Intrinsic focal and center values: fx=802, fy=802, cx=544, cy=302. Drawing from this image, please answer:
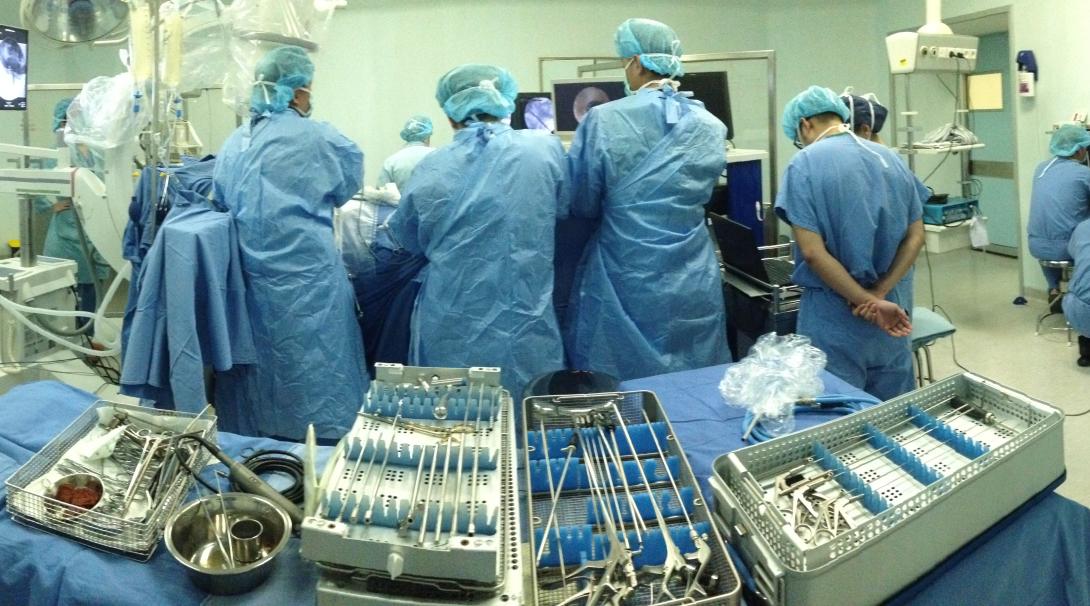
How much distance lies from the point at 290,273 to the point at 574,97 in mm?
1527

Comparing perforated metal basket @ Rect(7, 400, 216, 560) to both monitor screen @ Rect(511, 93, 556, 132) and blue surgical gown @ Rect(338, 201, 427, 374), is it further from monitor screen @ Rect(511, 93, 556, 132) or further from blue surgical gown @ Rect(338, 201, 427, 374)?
monitor screen @ Rect(511, 93, 556, 132)

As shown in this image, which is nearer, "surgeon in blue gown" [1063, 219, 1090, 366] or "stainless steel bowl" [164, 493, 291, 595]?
"stainless steel bowl" [164, 493, 291, 595]

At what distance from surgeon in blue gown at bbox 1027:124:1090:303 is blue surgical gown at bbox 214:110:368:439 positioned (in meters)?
3.69

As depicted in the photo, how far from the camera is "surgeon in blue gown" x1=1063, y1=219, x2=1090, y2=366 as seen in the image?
3.65 meters

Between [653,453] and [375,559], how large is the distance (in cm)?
53

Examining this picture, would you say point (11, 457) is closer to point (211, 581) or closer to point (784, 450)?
point (211, 581)

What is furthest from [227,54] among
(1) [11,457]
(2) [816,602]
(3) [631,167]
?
(2) [816,602]

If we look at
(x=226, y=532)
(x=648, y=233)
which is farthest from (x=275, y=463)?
(x=648, y=233)

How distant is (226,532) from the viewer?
1109 mm

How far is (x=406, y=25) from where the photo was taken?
19.2ft

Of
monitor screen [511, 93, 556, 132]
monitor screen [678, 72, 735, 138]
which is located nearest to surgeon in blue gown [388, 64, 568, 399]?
monitor screen [678, 72, 735, 138]

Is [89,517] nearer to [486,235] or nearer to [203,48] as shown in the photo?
[486,235]

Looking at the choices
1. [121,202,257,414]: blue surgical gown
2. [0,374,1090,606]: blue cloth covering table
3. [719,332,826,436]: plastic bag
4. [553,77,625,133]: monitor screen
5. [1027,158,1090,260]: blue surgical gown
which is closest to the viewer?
[0,374,1090,606]: blue cloth covering table

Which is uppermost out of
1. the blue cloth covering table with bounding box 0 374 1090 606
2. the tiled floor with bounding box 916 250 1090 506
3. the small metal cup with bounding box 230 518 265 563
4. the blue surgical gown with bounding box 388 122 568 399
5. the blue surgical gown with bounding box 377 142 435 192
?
the blue surgical gown with bounding box 377 142 435 192
